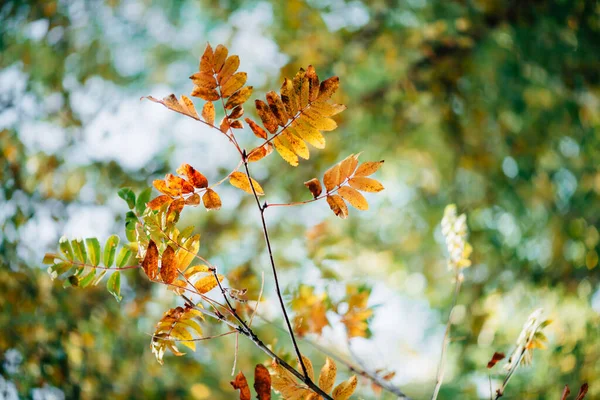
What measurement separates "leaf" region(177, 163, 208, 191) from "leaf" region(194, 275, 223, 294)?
0.10 meters

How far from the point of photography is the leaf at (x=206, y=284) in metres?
0.45

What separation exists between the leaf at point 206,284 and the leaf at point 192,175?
0.33 feet

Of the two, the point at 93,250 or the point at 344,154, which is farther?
the point at 344,154

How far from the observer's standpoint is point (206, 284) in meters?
0.45

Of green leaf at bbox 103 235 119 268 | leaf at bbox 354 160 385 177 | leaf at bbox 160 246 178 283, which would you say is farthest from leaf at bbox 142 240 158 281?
leaf at bbox 354 160 385 177

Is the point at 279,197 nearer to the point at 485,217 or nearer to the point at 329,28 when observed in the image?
the point at 329,28

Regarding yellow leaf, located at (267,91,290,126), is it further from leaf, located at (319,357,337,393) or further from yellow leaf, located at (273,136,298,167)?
leaf, located at (319,357,337,393)

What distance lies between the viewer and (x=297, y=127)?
1.40ft

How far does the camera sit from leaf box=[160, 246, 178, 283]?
40 centimetres

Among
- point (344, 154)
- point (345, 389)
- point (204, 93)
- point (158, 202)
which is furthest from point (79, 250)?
point (344, 154)

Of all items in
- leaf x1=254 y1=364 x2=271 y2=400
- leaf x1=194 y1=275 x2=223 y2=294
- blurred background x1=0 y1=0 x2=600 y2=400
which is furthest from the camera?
blurred background x1=0 y1=0 x2=600 y2=400

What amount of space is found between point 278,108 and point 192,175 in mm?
110

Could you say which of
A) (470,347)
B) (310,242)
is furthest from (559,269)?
(310,242)

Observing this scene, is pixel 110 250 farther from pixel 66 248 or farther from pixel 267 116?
pixel 267 116
